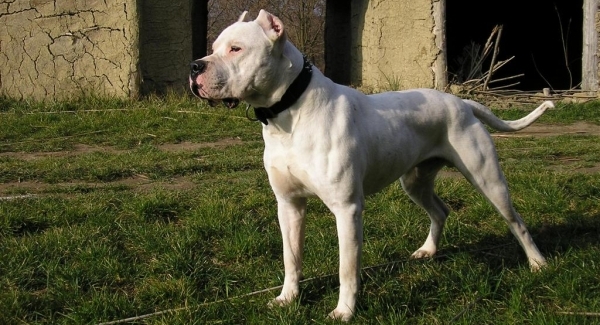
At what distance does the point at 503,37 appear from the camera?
1728cm

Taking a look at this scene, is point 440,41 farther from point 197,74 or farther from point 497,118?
point 197,74

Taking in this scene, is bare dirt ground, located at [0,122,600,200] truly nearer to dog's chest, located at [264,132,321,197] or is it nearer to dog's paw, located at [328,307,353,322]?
dog's chest, located at [264,132,321,197]

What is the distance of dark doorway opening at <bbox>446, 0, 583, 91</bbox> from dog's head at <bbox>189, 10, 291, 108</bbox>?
12.9m

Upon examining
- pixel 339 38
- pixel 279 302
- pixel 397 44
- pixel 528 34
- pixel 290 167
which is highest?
pixel 528 34

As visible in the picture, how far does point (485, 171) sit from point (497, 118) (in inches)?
21.3

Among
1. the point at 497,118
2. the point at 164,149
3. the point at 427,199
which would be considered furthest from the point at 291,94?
the point at 164,149

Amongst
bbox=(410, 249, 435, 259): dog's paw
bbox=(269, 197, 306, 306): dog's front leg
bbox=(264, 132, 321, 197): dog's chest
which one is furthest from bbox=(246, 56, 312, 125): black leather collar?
bbox=(410, 249, 435, 259): dog's paw

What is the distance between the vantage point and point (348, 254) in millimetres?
3336

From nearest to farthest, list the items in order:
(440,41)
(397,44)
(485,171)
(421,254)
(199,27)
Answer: (485,171) < (421,254) < (440,41) < (397,44) < (199,27)

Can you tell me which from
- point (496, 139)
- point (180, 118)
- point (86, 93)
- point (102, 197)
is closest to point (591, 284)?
point (102, 197)

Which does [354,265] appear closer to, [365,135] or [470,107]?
[365,135]

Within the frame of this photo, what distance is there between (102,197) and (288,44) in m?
2.50

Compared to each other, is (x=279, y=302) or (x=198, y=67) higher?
(x=198, y=67)

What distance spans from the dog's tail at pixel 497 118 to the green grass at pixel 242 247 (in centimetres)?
76
